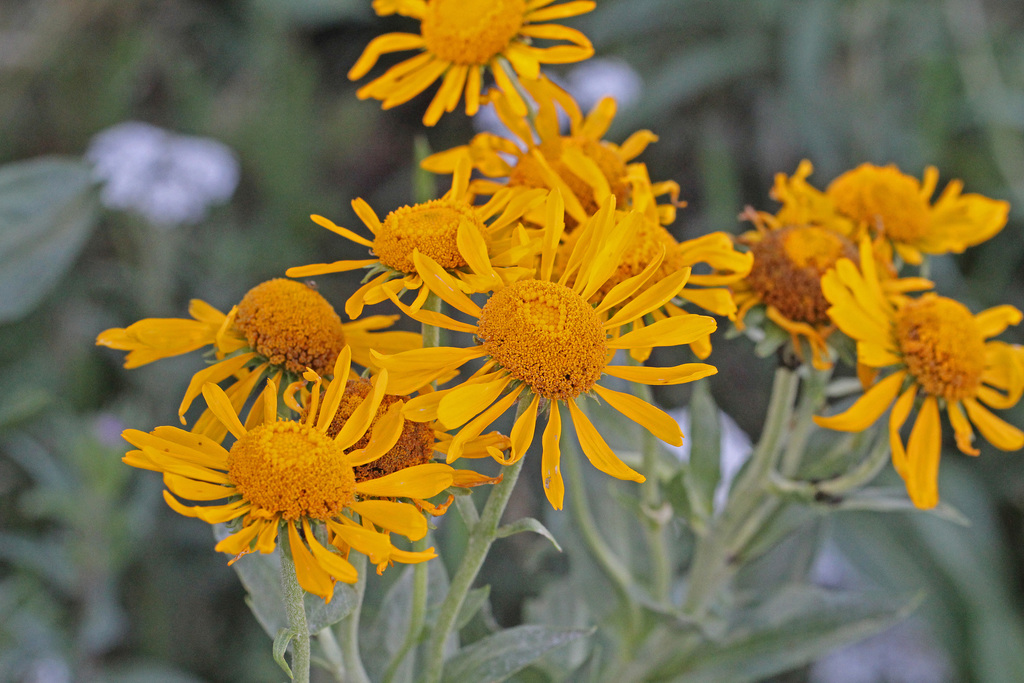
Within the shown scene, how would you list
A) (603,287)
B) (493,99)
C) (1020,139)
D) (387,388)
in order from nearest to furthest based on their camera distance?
(387,388) → (603,287) → (493,99) → (1020,139)

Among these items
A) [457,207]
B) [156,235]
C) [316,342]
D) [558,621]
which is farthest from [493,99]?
[156,235]

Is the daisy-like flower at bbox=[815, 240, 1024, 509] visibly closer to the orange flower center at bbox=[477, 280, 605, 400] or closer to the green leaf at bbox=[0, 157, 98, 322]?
the orange flower center at bbox=[477, 280, 605, 400]

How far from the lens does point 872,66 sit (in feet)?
8.85

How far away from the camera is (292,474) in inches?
24.0

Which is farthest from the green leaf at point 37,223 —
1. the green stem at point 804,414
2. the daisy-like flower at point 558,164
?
the green stem at point 804,414

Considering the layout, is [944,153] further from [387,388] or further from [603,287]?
[387,388]

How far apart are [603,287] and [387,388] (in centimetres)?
24

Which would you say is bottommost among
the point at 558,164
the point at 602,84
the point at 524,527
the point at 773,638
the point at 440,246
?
the point at 773,638

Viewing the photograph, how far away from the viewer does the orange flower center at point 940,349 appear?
877mm

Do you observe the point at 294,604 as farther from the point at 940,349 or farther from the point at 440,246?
the point at 940,349

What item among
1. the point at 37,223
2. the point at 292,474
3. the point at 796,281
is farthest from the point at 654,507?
the point at 37,223

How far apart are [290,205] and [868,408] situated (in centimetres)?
189

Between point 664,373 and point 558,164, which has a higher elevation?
point 558,164

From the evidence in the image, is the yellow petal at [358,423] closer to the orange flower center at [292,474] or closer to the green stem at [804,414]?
the orange flower center at [292,474]
